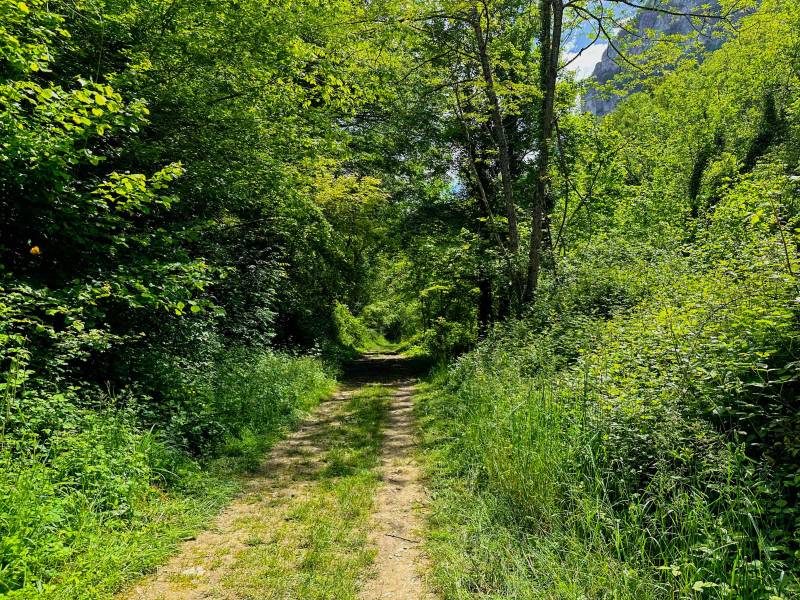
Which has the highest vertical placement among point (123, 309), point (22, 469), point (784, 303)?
point (123, 309)

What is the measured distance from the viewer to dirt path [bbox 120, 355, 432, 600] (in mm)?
3631

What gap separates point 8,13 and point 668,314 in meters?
7.55

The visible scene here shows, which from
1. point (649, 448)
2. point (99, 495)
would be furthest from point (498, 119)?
point (99, 495)

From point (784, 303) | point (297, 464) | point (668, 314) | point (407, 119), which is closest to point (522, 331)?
point (668, 314)

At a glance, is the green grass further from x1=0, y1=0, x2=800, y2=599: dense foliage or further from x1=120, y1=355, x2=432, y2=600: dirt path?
x1=120, y1=355, x2=432, y2=600: dirt path

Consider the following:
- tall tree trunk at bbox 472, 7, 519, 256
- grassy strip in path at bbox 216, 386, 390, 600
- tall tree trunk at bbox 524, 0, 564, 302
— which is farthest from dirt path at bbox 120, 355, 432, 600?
tall tree trunk at bbox 472, 7, 519, 256

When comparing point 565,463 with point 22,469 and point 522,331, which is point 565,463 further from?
point 522,331

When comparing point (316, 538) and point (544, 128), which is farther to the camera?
point (544, 128)

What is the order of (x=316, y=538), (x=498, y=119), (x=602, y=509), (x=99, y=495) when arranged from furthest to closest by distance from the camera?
(x=498, y=119) < (x=316, y=538) < (x=99, y=495) < (x=602, y=509)

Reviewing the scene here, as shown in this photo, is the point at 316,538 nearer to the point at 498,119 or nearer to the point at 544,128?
the point at 544,128

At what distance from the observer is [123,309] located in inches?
244

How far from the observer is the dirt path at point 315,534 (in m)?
3.63

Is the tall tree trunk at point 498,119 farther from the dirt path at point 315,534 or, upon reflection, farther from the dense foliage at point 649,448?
the dirt path at point 315,534

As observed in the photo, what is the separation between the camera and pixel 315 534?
4539mm
